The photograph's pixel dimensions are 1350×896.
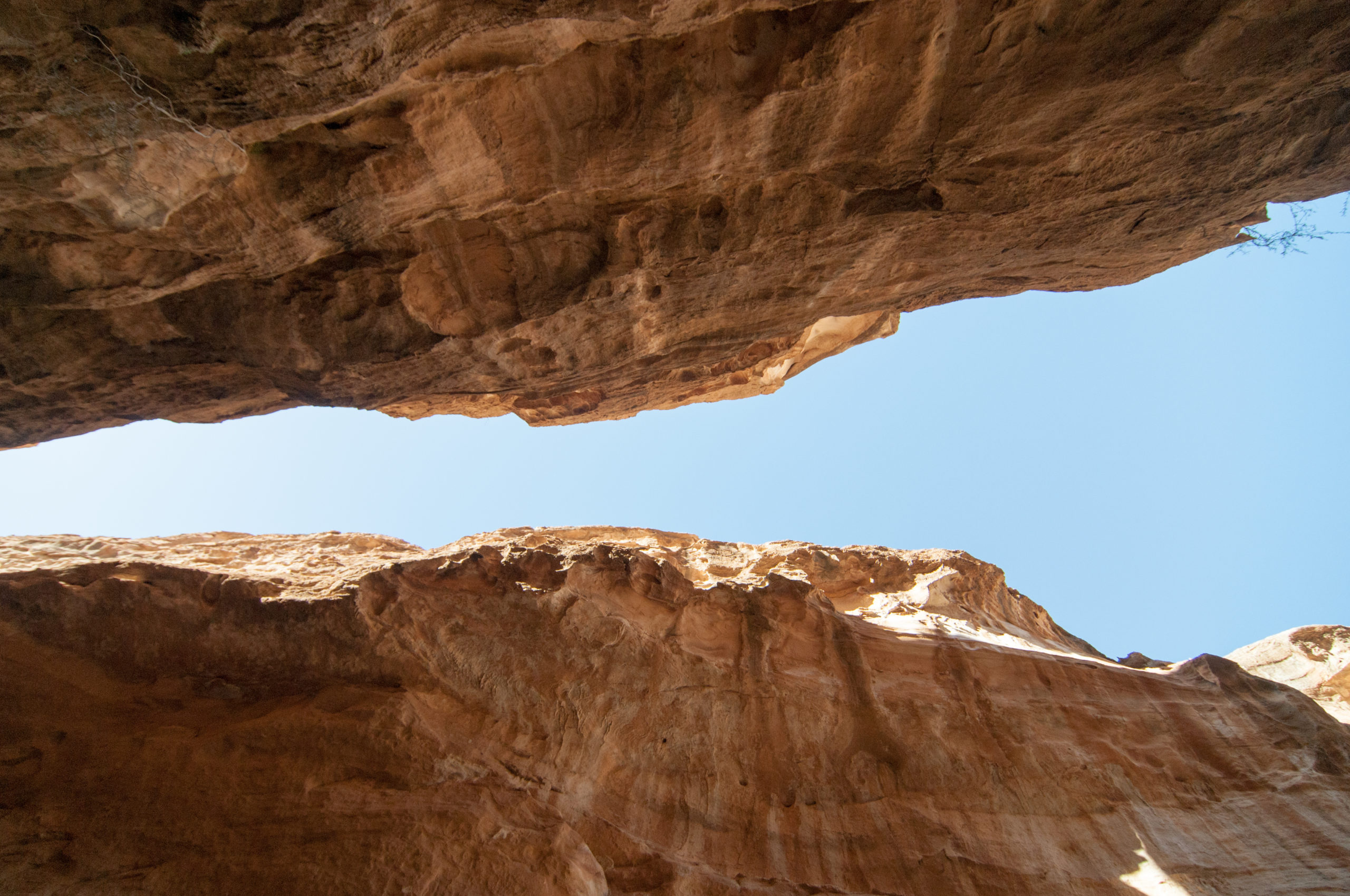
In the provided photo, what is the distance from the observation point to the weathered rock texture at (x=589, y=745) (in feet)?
17.3

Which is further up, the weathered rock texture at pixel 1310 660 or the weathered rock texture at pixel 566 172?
the weathered rock texture at pixel 566 172

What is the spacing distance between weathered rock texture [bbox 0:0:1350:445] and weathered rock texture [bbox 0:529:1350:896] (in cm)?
288

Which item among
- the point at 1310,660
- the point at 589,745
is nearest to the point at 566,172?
the point at 589,745

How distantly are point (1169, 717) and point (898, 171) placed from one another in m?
7.98

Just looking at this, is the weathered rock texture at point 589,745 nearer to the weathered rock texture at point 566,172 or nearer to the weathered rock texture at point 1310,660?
the weathered rock texture at point 566,172

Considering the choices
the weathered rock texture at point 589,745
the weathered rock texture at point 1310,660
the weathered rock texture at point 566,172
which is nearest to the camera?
the weathered rock texture at point 566,172

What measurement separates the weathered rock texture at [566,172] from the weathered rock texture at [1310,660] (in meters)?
9.90

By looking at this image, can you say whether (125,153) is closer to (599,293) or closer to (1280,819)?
(599,293)

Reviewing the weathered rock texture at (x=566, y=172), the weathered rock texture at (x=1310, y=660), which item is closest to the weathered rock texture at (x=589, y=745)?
the weathered rock texture at (x=566, y=172)

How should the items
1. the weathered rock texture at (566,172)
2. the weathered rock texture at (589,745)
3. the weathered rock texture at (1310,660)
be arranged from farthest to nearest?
the weathered rock texture at (1310,660) → the weathered rock texture at (589,745) → the weathered rock texture at (566,172)

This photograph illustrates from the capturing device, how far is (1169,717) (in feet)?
27.7

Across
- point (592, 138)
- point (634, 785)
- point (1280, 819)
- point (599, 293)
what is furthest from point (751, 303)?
point (1280, 819)

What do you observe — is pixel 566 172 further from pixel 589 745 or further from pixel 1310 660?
pixel 1310 660

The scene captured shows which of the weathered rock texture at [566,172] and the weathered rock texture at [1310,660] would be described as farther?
the weathered rock texture at [1310,660]
